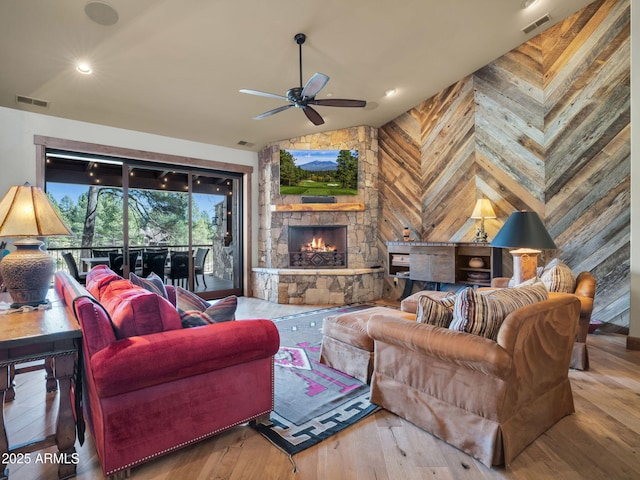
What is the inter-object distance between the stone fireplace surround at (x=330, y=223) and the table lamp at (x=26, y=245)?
12.4ft

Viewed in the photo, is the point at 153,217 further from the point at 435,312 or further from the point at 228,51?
the point at 435,312

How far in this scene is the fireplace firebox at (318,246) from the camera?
5.91 metres

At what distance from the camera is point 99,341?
1.47m

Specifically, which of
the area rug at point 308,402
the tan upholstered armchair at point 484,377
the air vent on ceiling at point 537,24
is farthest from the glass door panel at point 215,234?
the air vent on ceiling at point 537,24

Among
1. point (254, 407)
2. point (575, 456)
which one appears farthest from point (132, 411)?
point (575, 456)

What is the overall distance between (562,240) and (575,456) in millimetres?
3194

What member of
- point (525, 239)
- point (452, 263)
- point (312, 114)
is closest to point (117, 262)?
point (312, 114)

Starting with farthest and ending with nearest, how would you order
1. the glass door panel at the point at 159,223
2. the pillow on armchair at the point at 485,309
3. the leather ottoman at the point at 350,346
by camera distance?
the glass door panel at the point at 159,223 < the leather ottoman at the point at 350,346 < the pillow on armchair at the point at 485,309

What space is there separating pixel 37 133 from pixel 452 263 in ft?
19.7

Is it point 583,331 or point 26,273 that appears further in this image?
point 583,331

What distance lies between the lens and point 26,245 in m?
2.00

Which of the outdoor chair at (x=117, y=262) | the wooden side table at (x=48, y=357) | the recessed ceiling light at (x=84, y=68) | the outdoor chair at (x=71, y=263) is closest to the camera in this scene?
the wooden side table at (x=48, y=357)

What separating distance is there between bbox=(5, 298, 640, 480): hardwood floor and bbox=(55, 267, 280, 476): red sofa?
112mm

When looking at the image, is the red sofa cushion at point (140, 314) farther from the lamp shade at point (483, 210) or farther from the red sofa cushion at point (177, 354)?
the lamp shade at point (483, 210)
